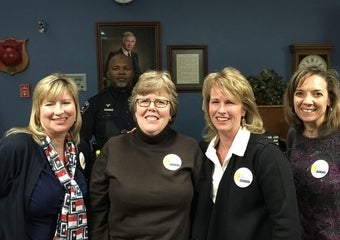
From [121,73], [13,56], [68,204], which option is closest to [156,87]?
[68,204]

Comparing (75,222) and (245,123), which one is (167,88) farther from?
(75,222)

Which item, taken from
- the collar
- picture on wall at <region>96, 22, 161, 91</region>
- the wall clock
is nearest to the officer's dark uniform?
picture on wall at <region>96, 22, 161, 91</region>

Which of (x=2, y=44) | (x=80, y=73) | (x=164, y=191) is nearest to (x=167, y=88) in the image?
(x=164, y=191)

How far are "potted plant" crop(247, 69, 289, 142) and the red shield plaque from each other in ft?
6.95

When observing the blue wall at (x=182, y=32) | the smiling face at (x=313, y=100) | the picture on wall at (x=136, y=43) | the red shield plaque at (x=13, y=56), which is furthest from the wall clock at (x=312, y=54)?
the red shield plaque at (x=13, y=56)

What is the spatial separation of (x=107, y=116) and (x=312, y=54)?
2.10 m

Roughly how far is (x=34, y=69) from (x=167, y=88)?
7.52 feet

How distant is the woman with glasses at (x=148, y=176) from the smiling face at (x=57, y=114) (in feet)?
0.73

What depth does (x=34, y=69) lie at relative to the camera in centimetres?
356

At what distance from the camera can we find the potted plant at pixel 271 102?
2967 millimetres

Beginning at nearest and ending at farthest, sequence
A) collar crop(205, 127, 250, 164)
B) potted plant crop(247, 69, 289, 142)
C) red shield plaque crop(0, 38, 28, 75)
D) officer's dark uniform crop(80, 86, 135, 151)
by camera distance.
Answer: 1. collar crop(205, 127, 250, 164)
2. officer's dark uniform crop(80, 86, 135, 151)
3. potted plant crop(247, 69, 289, 142)
4. red shield plaque crop(0, 38, 28, 75)

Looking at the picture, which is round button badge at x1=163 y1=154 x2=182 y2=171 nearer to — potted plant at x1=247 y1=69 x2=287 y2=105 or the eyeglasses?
the eyeglasses

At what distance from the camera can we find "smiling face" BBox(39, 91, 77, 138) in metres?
1.63

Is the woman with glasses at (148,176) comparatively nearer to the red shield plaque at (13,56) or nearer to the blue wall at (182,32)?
the blue wall at (182,32)
